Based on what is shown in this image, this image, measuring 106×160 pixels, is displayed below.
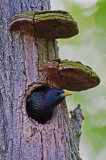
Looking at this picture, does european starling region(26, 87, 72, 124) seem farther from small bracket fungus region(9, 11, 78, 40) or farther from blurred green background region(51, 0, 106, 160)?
blurred green background region(51, 0, 106, 160)

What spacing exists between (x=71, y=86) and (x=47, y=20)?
65 centimetres

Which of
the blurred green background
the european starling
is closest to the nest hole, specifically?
the european starling

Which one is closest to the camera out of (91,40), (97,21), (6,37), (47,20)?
(47,20)

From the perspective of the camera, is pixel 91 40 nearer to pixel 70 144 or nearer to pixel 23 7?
pixel 23 7

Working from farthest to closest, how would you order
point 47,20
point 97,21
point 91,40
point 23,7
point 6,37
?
point 91,40, point 97,21, point 23,7, point 6,37, point 47,20

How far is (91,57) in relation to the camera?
6.58 meters

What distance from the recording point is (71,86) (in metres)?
3.31

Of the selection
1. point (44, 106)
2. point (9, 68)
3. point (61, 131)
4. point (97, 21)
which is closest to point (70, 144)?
point (61, 131)

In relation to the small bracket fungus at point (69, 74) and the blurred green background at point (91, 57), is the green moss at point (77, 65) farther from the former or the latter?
the blurred green background at point (91, 57)

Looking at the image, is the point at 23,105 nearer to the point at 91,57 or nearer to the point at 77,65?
the point at 77,65

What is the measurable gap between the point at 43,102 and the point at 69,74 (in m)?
0.35

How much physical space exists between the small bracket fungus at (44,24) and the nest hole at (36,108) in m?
0.49

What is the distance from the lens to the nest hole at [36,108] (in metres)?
3.15

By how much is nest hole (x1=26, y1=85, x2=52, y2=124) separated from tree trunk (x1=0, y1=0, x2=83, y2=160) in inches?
3.3
